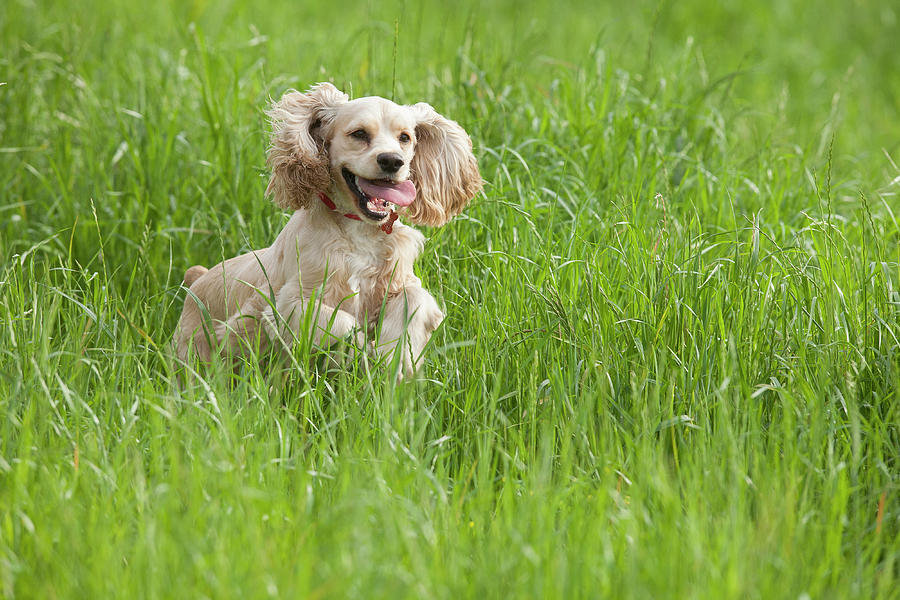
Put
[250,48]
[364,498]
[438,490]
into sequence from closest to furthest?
[364,498] → [438,490] → [250,48]

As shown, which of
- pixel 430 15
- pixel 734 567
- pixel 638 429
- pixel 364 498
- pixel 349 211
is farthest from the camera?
pixel 430 15

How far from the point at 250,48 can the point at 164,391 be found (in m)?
4.01

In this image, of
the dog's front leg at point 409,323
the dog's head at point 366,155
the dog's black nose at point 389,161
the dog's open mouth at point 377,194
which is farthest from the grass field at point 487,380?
the dog's black nose at point 389,161

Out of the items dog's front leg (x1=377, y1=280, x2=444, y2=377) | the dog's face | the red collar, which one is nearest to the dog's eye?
the dog's face

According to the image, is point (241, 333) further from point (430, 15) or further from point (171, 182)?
point (430, 15)

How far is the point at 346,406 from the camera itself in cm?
312

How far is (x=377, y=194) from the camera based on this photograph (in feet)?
10.9

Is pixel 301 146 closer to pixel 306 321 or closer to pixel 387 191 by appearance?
pixel 387 191

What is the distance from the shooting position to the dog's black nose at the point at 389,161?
3229mm

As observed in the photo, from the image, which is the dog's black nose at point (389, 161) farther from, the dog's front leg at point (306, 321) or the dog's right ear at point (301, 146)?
the dog's front leg at point (306, 321)

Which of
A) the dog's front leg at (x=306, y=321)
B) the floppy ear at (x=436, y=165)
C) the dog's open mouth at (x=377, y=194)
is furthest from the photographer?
the floppy ear at (x=436, y=165)

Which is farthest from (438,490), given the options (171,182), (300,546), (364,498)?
(171,182)

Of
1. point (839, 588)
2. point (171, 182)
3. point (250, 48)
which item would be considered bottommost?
point (839, 588)

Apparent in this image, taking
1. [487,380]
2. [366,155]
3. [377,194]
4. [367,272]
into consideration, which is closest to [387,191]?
[377,194]
